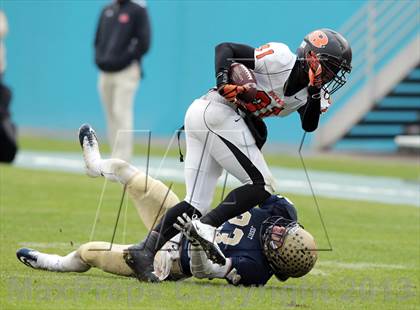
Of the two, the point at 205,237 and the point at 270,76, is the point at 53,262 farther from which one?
the point at 270,76

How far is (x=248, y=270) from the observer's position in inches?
259

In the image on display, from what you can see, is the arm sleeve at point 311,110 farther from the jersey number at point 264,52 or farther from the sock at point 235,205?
the sock at point 235,205

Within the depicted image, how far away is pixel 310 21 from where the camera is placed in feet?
65.3

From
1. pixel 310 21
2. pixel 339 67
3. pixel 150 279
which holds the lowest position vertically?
pixel 310 21

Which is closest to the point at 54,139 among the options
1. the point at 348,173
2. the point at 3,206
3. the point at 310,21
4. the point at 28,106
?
the point at 28,106

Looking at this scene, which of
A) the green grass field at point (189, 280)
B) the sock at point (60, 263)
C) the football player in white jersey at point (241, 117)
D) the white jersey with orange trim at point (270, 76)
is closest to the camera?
the green grass field at point (189, 280)

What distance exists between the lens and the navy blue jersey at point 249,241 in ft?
21.6

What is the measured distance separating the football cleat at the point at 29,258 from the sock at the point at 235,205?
1182mm

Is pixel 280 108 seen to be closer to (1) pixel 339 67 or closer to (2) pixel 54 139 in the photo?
(1) pixel 339 67

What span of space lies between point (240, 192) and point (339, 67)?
0.99 meters

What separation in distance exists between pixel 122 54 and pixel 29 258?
8.63 meters

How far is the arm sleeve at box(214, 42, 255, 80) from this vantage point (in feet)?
21.6

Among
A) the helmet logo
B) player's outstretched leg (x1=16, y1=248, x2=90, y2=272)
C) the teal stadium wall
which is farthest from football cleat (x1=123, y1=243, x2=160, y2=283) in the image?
the teal stadium wall

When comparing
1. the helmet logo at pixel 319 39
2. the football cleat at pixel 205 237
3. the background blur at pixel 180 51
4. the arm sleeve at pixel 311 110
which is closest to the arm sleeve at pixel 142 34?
the background blur at pixel 180 51
